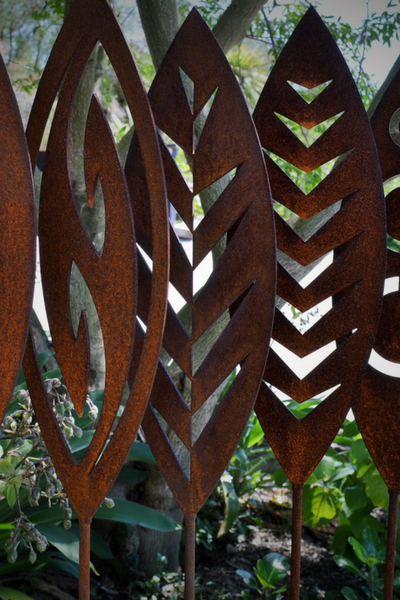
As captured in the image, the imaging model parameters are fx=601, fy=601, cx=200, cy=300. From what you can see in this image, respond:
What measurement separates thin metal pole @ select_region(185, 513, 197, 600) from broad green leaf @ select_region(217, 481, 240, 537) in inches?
52.1

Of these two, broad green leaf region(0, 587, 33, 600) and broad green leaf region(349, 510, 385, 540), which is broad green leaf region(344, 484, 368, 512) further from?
broad green leaf region(0, 587, 33, 600)

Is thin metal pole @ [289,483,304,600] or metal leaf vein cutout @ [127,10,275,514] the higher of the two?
metal leaf vein cutout @ [127,10,275,514]

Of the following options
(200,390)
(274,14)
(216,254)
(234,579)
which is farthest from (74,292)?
(274,14)

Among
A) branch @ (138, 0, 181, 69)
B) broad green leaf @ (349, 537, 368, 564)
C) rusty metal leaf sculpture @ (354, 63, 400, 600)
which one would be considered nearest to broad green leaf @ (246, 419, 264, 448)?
broad green leaf @ (349, 537, 368, 564)

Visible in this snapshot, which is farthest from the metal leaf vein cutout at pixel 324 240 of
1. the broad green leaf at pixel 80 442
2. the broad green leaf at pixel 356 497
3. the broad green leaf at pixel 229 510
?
the broad green leaf at pixel 229 510

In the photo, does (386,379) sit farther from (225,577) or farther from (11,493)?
(225,577)

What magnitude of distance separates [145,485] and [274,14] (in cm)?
198

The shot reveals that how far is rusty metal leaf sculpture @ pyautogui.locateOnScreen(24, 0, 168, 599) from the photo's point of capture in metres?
0.64

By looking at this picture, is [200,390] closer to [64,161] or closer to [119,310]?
[119,310]

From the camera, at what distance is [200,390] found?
736 mm

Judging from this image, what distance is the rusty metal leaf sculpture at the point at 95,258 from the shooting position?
2.11 ft

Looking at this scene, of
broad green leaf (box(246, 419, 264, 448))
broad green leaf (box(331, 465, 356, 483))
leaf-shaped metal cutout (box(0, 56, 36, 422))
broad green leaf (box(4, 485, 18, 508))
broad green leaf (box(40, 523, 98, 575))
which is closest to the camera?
leaf-shaped metal cutout (box(0, 56, 36, 422))

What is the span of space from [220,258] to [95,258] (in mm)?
148

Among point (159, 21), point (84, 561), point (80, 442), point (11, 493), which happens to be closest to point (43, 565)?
point (80, 442)
